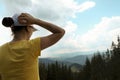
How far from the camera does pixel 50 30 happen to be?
4.47 m

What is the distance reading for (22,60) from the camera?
4.43 meters

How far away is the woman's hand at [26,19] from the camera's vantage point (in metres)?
4.39

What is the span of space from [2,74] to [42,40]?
0.63m

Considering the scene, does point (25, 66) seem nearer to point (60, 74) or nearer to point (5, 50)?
point (5, 50)

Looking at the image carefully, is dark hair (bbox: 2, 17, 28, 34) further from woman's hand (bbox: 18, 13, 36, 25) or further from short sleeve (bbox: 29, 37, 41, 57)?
short sleeve (bbox: 29, 37, 41, 57)

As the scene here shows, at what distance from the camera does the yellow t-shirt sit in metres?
4.39

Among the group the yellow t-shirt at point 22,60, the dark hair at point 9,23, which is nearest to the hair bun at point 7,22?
the dark hair at point 9,23

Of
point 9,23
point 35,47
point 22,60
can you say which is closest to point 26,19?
point 9,23

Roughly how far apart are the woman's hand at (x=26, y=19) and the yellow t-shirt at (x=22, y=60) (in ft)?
0.66

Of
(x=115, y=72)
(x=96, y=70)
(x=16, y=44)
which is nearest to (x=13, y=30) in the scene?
(x=16, y=44)

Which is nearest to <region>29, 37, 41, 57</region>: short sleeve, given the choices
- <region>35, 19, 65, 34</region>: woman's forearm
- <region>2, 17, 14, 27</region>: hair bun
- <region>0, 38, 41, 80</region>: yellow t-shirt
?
<region>0, 38, 41, 80</region>: yellow t-shirt

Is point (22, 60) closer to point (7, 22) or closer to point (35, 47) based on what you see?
point (35, 47)

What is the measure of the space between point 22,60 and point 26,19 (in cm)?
46

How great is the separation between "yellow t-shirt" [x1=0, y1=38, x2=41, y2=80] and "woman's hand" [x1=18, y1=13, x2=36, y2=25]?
202 mm
